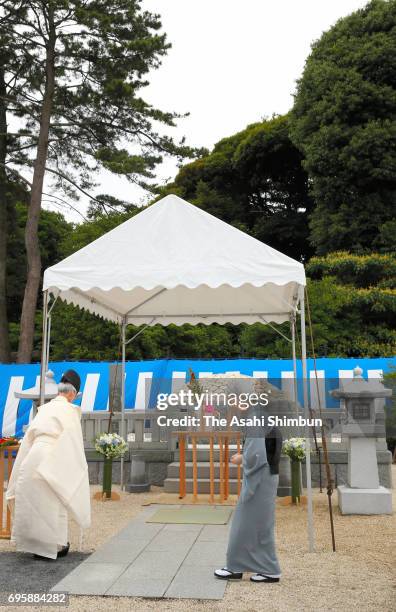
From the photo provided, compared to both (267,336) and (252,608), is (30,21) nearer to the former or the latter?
(267,336)

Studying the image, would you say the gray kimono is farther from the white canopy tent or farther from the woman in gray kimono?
the white canopy tent

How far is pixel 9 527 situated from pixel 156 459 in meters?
3.73

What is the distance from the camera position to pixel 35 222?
17.2m

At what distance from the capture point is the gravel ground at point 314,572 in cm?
405

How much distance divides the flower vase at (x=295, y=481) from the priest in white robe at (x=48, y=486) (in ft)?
11.9

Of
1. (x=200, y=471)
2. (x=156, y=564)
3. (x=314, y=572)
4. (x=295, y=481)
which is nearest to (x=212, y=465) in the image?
(x=200, y=471)

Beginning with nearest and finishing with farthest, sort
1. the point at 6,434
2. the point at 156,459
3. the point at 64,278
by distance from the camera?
1. the point at 64,278
2. the point at 156,459
3. the point at 6,434

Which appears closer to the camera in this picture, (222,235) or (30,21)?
(222,235)

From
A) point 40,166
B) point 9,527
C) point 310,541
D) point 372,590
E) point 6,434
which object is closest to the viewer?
point 372,590

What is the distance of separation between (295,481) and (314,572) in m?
3.27

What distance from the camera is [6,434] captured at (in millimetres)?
13438

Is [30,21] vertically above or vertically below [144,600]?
above

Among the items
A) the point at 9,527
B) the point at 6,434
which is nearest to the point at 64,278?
the point at 9,527

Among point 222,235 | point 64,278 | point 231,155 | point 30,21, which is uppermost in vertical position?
point 231,155
